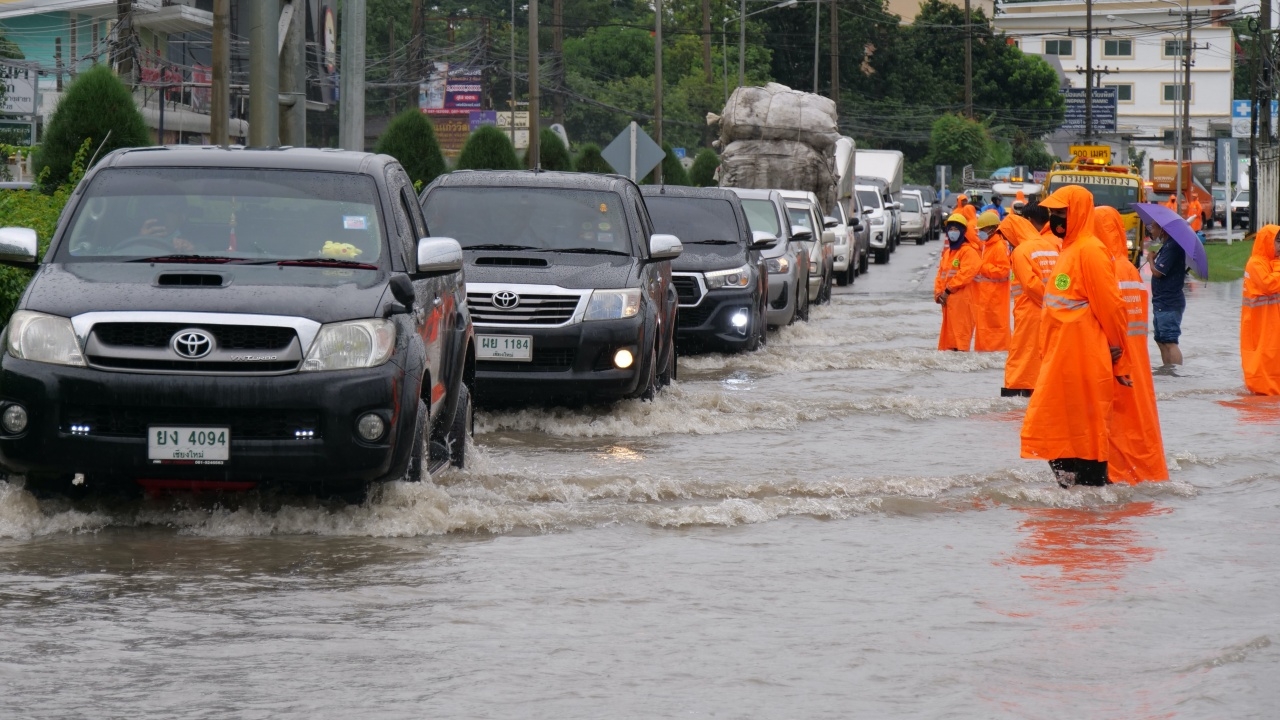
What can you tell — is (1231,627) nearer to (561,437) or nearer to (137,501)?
(137,501)

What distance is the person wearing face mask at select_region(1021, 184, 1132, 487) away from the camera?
1002 centimetres

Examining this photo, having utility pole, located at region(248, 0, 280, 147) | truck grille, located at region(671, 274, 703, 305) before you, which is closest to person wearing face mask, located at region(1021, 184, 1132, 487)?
utility pole, located at region(248, 0, 280, 147)

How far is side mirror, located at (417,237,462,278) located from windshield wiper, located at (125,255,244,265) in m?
0.77

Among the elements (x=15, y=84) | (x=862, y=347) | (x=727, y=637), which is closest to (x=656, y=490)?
(x=727, y=637)

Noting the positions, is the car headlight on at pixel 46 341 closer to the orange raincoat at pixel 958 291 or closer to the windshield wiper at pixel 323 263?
the windshield wiper at pixel 323 263

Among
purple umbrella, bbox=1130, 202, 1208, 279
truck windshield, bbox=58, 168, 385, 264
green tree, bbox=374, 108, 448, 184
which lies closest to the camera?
truck windshield, bbox=58, 168, 385, 264

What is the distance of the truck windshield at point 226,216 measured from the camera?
8648mm

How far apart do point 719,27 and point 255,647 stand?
94890 mm

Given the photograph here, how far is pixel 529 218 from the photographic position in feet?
44.0

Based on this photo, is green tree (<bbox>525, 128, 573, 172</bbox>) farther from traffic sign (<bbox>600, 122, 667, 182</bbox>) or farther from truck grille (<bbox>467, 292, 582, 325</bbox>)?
truck grille (<bbox>467, 292, 582, 325</bbox>)

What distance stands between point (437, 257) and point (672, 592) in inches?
84.7

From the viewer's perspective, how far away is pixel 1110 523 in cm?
938

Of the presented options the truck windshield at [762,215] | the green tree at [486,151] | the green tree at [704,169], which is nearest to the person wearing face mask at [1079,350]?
the truck windshield at [762,215]

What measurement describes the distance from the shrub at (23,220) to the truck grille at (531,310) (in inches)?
102
